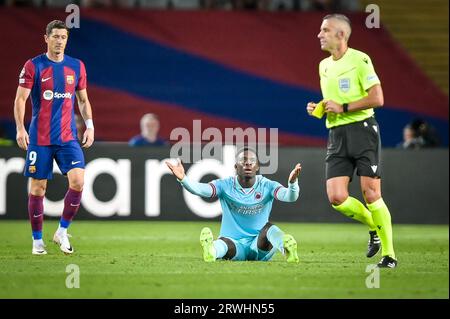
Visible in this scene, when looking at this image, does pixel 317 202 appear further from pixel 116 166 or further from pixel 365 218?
pixel 365 218

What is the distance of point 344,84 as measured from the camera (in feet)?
27.8

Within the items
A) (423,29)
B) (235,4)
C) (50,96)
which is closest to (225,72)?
(235,4)

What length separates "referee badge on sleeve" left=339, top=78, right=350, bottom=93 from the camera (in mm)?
8469

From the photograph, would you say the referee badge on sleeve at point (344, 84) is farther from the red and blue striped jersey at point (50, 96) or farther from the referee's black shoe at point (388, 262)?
the red and blue striped jersey at point (50, 96)

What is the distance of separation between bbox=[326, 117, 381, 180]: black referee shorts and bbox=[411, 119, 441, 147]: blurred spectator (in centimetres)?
646

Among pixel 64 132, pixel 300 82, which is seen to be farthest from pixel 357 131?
pixel 300 82

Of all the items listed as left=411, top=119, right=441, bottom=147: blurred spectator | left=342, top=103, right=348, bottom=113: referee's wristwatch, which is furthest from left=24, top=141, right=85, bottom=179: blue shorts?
left=411, top=119, right=441, bottom=147: blurred spectator

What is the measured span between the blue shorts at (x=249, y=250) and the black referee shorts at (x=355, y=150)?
0.89 metres

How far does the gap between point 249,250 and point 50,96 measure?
2.29 m

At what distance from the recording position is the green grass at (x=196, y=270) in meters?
7.22

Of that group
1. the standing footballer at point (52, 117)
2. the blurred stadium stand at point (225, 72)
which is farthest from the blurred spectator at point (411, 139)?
the standing footballer at point (52, 117)
